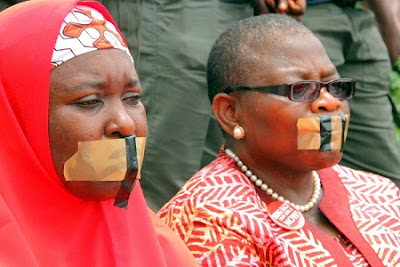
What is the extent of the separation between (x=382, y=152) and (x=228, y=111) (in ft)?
4.71

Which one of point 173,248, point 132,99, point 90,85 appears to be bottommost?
point 173,248

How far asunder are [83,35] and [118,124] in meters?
0.27

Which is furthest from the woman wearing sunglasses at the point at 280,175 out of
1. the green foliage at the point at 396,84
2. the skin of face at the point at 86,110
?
the green foliage at the point at 396,84

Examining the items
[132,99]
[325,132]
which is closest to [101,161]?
[132,99]

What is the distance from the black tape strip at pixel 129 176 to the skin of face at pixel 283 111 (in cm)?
78

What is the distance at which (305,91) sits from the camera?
2914mm

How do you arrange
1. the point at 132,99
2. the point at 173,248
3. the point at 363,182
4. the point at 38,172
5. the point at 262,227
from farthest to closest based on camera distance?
the point at 363,182, the point at 262,227, the point at 173,248, the point at 132,99, the point at 38,172

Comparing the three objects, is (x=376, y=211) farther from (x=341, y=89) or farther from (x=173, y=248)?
(x=173, y=248)

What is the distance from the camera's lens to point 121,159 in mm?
2217

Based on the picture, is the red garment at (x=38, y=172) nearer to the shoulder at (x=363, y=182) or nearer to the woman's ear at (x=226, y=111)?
the woman's ear at (x=226, y=111)

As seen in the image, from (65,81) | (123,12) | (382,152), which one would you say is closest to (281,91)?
(123,12)

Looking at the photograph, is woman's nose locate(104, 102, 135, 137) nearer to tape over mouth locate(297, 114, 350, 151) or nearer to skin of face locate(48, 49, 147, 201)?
skin of face locate(48, 49, 147, 201)

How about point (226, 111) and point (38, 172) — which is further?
point (226, 111)

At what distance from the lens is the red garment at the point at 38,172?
2.16m
